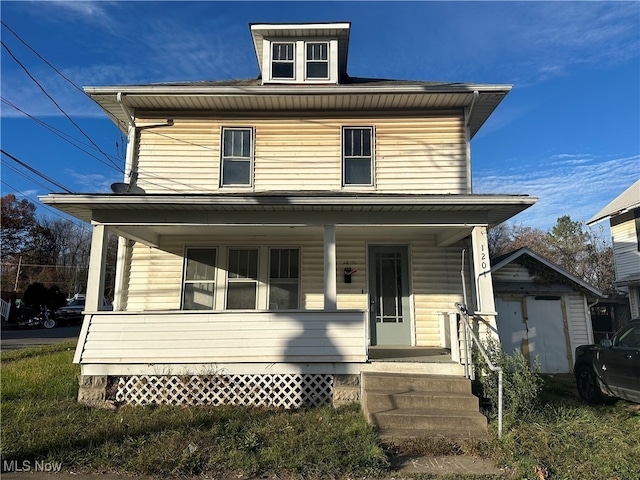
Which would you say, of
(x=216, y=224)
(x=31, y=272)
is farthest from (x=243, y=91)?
(x=31, y=272)

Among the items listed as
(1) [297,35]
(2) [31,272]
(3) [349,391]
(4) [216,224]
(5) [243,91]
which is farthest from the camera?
(2) [31,272]

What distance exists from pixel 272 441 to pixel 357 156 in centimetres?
633

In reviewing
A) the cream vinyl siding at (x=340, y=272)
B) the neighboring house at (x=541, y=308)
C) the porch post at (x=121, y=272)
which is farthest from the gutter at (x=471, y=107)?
the porch post at (x=121, y=272)

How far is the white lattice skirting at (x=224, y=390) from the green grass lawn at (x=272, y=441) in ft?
0.90

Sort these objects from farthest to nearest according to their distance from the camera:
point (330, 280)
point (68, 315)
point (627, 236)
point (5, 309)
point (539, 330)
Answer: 1. point (68, 315)
2. point (5, 309)
3. point (627, 236)
4. point (539, 330)
5. point (330, 280)

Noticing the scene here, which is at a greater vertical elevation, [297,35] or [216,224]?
[297,35]

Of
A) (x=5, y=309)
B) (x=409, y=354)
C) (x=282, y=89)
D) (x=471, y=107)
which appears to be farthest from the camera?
(x=5, y=309)

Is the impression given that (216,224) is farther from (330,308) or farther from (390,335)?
(390,335)

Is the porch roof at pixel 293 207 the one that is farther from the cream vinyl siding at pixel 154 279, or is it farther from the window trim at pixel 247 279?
the window trim at pixel 247 279

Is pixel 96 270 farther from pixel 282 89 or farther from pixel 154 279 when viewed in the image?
pixel 282 89

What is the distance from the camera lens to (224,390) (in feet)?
23.2

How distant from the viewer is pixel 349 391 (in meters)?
6.98

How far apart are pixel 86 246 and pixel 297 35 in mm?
57503

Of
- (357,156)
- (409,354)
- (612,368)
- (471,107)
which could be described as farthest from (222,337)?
(471,107)
